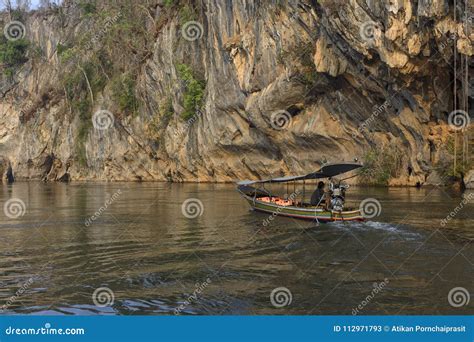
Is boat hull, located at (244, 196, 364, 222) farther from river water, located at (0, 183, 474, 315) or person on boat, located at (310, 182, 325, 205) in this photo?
person on boat, located at (310, 182, 325, 205)

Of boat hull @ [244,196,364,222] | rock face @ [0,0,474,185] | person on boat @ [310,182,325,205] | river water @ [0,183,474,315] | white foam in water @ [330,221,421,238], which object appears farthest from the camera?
rock face @ [0,0,474,185]

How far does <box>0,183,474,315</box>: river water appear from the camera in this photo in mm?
11094

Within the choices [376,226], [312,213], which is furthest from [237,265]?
[312,213]

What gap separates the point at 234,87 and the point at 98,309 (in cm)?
4362

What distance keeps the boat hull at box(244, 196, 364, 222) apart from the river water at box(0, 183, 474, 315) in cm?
49


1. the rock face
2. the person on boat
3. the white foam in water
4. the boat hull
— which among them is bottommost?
the white foam in water

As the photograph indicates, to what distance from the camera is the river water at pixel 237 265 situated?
1109 cm

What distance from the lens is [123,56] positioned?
2933 inches

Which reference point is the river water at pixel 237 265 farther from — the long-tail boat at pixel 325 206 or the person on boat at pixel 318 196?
the person on boat at pixel 318 196

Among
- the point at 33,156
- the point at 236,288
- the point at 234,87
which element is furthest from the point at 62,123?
the point at 236,288

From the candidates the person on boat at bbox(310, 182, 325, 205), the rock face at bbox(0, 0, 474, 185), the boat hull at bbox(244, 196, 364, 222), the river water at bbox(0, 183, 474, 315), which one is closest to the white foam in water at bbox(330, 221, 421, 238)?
the river water at bbox(0, 183, 474, 315)

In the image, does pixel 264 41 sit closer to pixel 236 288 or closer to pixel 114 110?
pixel 114 110

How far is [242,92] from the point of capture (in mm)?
52062

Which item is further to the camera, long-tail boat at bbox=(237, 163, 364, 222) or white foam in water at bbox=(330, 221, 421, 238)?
long-tail boat at bbox=(237, 163, 364, 222)
